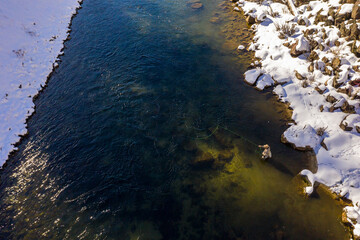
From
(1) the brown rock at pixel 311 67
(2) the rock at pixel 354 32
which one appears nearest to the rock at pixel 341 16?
(2) the rock at pixel 354 32

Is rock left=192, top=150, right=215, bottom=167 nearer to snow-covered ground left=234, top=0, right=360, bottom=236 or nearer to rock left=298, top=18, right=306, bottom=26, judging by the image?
snow-covered ground left=234, top=0, right=360, bottom=236

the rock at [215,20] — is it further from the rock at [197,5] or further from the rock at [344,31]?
the rock at [344,31]

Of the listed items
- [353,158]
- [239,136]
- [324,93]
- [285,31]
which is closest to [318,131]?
[353,158]

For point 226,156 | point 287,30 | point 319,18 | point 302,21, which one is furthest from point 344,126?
point 302,21

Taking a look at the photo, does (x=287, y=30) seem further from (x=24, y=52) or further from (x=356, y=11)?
(x=24, y=52)

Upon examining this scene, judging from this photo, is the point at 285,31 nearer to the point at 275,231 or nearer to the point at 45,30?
the point at 275,231

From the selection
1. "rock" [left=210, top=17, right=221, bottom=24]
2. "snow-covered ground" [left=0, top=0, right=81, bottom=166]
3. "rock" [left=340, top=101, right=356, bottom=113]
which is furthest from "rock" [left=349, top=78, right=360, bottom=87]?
"snow-covered ground" [left=0, top=0, right=81, bottom=166]

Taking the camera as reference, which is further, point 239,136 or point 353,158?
point 239,136

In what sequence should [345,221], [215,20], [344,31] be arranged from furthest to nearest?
[215,20] → [344,31] → [345,221]
